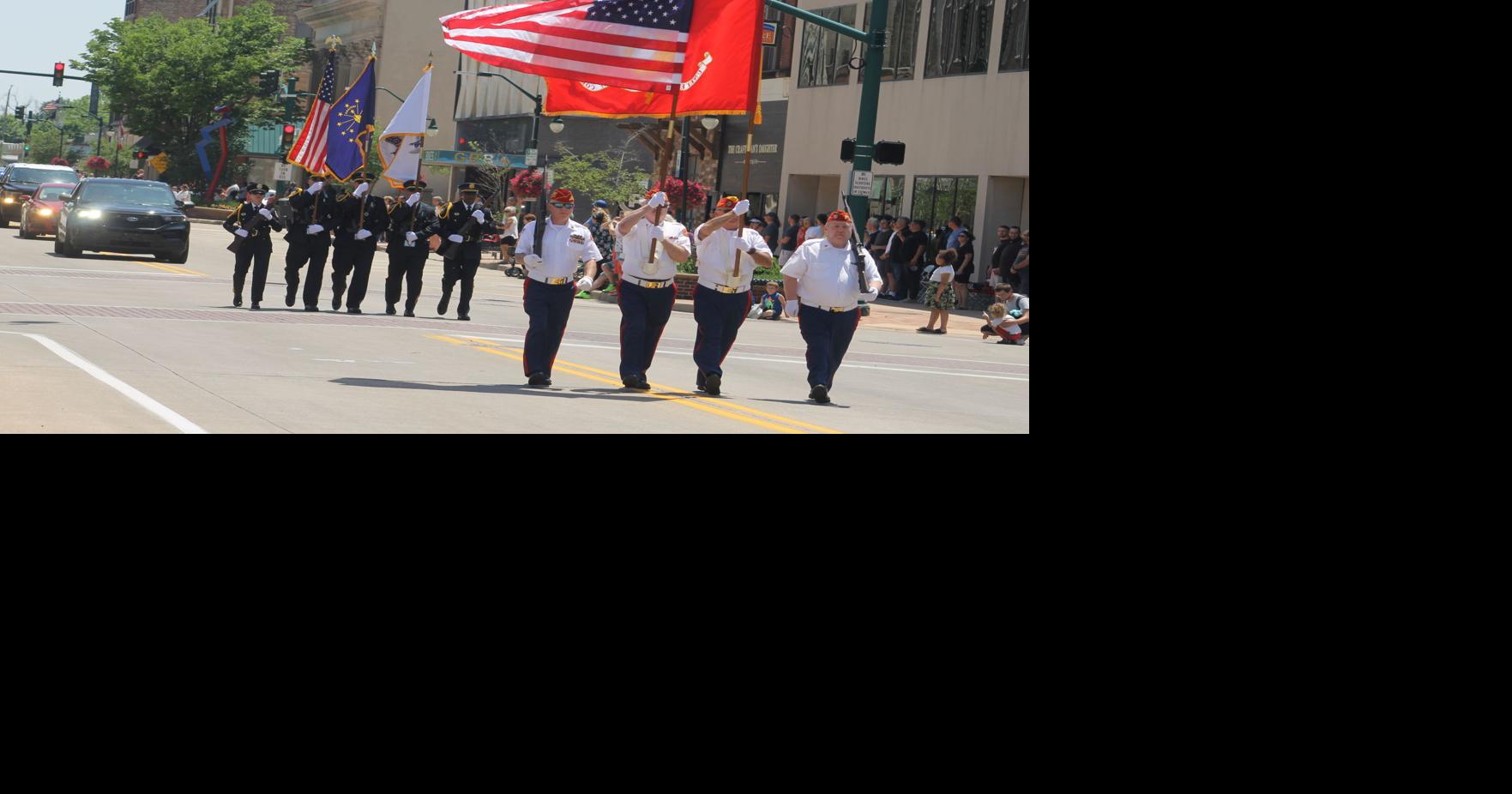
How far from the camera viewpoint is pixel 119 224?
102ft

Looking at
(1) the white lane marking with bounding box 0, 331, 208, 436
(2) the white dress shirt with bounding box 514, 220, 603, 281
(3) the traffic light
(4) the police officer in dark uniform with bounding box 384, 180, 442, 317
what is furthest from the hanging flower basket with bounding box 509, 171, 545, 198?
(2) the white dress shirt with bounding box 514, 220, 603, 281

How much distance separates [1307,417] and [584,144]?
170 feet

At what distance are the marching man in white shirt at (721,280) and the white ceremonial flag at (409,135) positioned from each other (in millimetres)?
10265

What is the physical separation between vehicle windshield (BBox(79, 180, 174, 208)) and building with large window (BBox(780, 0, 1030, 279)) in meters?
13.5

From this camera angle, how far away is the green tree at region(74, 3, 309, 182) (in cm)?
7838

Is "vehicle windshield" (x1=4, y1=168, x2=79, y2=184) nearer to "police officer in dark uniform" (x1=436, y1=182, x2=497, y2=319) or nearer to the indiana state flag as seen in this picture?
the indiana state flag

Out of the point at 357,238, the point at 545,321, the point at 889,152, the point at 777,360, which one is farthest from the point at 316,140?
the point at 545,321

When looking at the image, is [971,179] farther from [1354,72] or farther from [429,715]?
[429,715]

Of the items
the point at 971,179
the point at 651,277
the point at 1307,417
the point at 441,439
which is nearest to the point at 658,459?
the point at 441,439

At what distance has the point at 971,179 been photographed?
134 feet

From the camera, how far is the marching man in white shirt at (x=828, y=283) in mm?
15523

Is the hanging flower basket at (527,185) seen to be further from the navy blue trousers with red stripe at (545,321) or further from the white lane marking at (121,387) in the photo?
the navy blue trousers with red stripe at (545,321)

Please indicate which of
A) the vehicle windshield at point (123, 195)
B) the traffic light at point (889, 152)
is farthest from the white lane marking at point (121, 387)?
the vehicle windshield at point (123, 195)

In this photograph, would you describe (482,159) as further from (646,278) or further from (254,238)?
(646,278)
